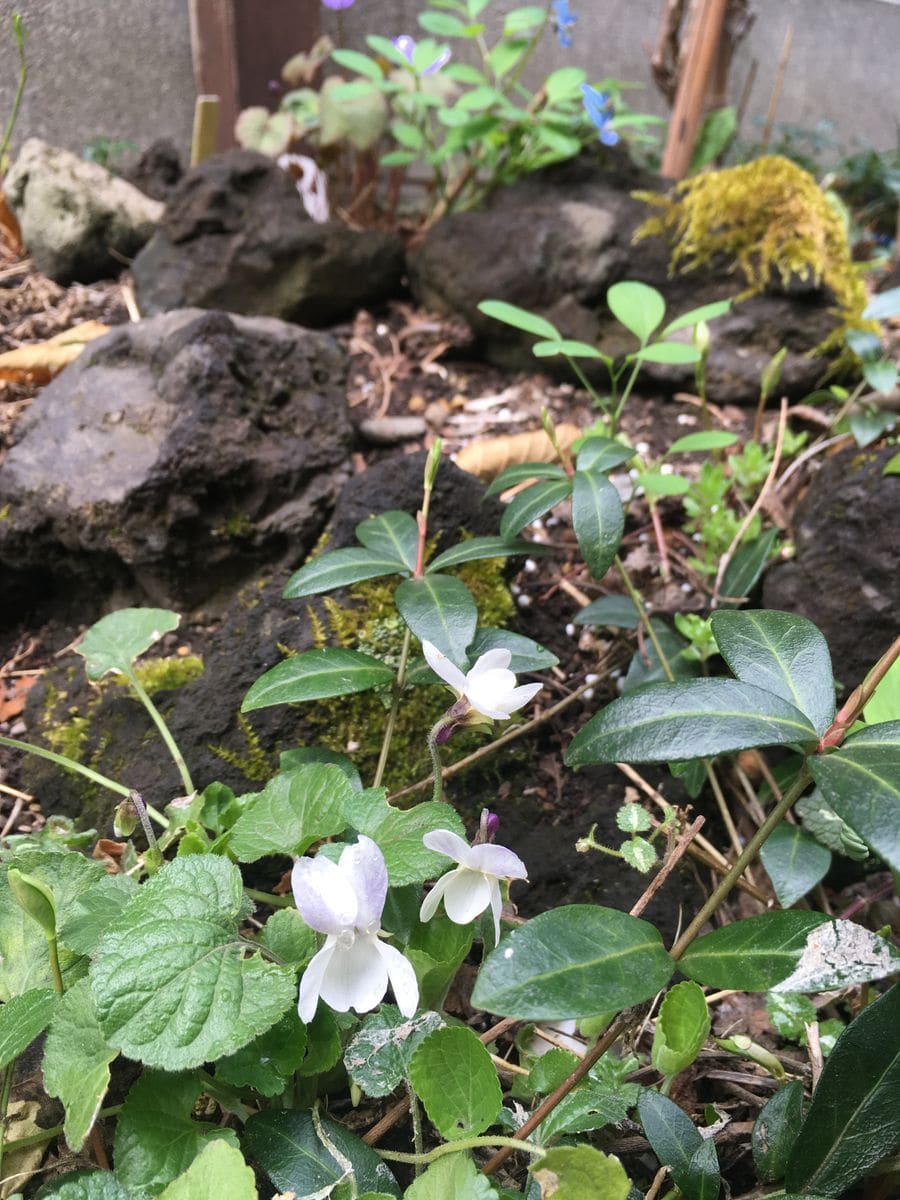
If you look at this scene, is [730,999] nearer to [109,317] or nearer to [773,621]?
[773,621]

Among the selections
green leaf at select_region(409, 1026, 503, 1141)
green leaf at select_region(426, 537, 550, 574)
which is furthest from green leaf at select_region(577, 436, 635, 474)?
green leaf at select_region(409, 1026, 503, 1141)

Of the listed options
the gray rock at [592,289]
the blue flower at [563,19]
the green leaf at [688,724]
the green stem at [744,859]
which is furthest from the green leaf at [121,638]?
the blue flower at [563,19]

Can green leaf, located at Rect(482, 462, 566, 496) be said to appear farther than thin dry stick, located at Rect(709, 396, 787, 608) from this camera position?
No

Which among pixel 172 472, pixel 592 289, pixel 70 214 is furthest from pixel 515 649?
pixel 70 214

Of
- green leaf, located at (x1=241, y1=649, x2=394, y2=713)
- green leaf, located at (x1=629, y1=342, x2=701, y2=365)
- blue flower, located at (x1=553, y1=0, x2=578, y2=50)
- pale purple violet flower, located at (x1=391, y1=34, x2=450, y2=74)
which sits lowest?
green leaf, located at (x1=241, y1=649, x2=394, y2=713)

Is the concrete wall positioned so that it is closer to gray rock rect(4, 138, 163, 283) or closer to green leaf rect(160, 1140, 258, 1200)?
gray rock rect(4, 138, 163, 283)

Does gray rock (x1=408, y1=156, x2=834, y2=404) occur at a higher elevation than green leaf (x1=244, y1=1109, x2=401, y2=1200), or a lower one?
higher

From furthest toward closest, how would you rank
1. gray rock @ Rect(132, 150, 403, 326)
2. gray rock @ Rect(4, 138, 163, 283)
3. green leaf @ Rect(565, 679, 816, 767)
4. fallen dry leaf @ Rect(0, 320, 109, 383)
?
gray rock @ Rect(4, 138, 163, 283)
gray rock @ Rect(132, 150, 403, 326)
fallen dry leaf @ Rect(0, 320, 109, 383)
green leaf @ Rect(565, 679, 816, 767)
